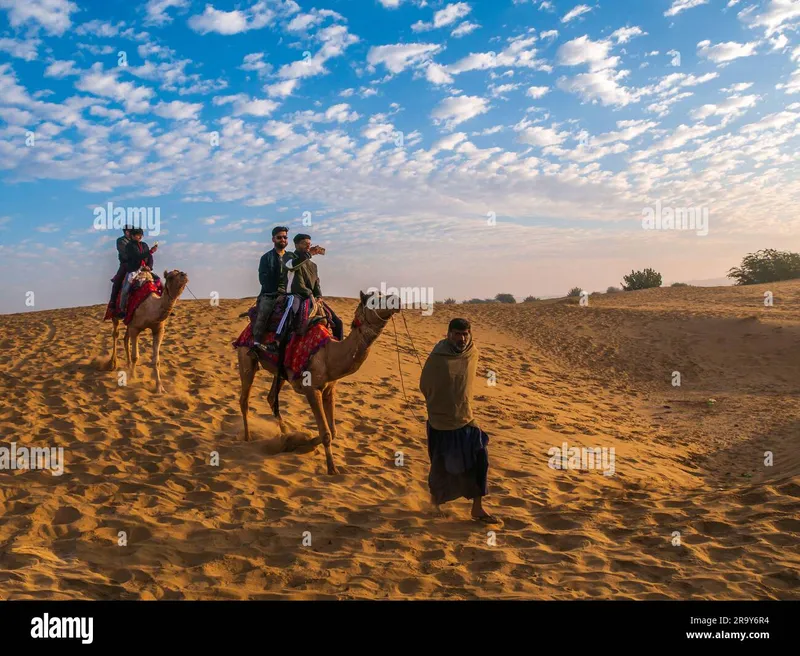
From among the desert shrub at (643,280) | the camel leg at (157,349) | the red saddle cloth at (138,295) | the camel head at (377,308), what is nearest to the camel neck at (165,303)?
the camel leg at (157,349)

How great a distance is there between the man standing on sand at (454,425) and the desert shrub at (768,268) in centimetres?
3677

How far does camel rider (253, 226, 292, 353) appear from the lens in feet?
27.3

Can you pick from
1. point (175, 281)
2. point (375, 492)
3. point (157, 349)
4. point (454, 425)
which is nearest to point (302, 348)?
point (375, 492)

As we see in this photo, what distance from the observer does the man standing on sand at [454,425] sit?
588 cm

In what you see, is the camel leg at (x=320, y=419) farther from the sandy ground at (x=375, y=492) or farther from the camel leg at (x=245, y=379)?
the camel leg at (x=245, y=379)

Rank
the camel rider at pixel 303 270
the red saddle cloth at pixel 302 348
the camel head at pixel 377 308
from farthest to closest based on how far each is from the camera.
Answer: the camel rider at pixel 303 270
the red saddle cloth at pixel 302 348
the camel head at pixel 377 308

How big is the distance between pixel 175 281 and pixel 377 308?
18.3 feet

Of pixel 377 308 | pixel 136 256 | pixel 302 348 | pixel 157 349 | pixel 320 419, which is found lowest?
pixel 320 419

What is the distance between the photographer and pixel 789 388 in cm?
1500

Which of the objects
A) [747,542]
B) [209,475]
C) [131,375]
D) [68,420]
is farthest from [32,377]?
[747,542]

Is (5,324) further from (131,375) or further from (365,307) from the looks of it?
(365,307)

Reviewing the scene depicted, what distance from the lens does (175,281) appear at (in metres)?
10.6

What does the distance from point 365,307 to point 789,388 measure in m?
13.4
